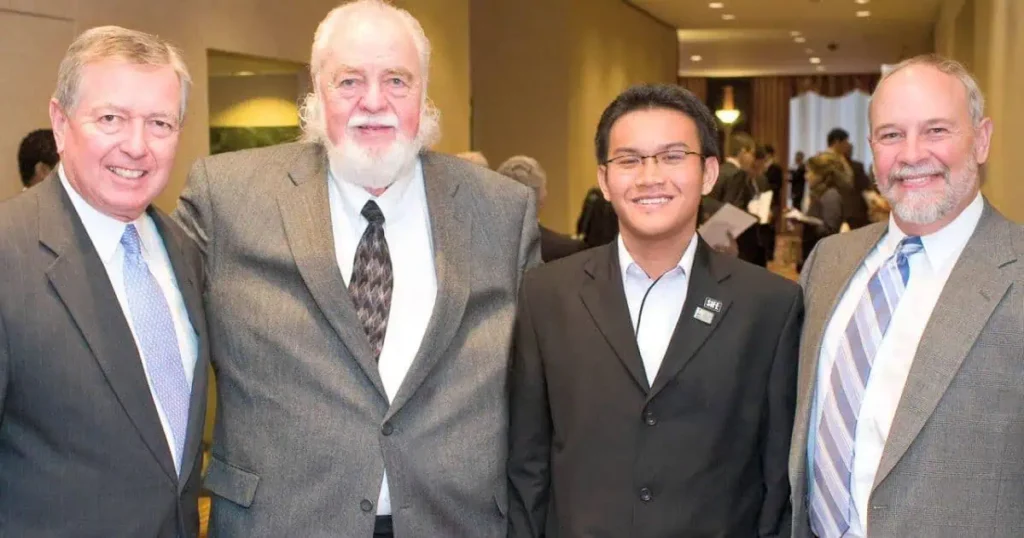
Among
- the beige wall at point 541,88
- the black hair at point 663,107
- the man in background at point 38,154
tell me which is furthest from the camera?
the beige wall at point 541,88

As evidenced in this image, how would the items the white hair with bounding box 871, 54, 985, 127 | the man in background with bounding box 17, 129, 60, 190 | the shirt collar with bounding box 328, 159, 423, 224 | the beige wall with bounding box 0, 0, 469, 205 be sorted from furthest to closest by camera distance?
the beige wall with bounding box 0, 0, 469, 205, the man in background with bounding box 17, 129, 60, 190, the shirt collar with bounding box 328, 159, 423, 224, the white hair with bounding box 871, 54, 985, 127

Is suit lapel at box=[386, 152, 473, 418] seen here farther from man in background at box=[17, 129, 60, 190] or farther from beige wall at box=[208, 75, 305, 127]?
beige wall at box=[208, 75, 305, 127]

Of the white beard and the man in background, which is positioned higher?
the man in background

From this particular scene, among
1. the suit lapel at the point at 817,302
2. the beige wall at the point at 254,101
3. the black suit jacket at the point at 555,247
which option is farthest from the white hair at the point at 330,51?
the beige wall at the point at 254,101

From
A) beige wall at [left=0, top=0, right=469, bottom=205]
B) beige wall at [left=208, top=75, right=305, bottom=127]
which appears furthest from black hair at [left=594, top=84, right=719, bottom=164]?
beige wall at [left=208, top=75, right=305, bottom=127]

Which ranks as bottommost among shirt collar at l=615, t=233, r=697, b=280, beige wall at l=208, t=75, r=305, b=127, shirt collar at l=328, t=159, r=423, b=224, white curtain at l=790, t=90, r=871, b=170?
shirt collar at l=615, t=233, r=697, b=280

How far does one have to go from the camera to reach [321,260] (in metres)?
2.48

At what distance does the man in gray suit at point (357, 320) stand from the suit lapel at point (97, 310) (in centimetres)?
40

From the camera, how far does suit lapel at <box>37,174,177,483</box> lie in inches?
80.0

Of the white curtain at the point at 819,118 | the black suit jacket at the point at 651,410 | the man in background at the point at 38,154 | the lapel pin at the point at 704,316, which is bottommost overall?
the black suit jacket at the point at 651,410

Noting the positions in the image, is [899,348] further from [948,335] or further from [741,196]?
[741,196]

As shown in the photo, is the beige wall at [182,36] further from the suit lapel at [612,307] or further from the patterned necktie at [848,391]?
the patterned necktie at [848,391]

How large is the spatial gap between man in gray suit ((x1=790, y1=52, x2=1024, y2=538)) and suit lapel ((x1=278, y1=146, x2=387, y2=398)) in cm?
97

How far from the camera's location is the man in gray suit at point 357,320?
2.45m
